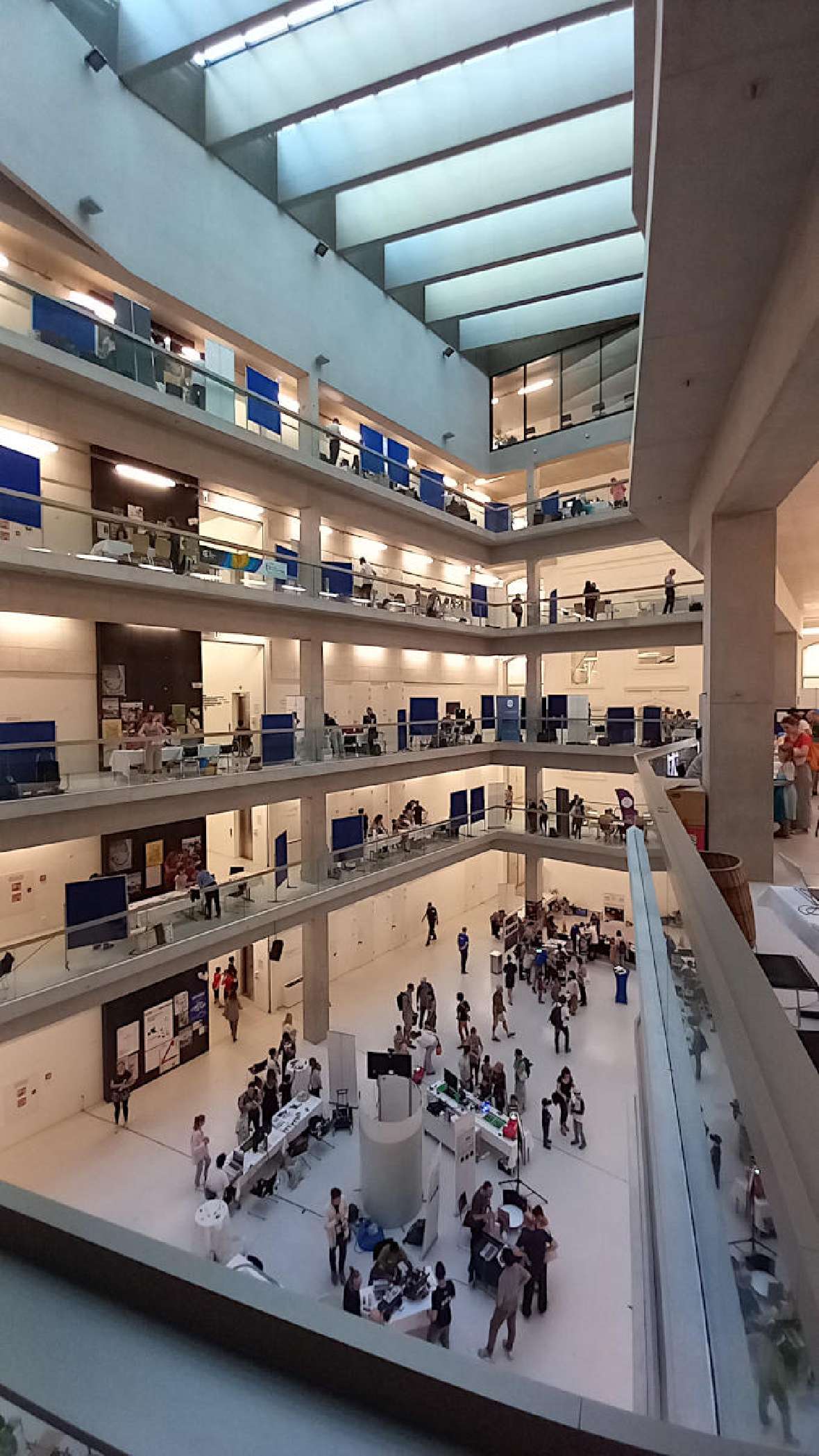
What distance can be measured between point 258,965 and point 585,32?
55.9ft

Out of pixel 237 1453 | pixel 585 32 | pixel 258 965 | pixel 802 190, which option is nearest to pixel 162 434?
pixel 585 32

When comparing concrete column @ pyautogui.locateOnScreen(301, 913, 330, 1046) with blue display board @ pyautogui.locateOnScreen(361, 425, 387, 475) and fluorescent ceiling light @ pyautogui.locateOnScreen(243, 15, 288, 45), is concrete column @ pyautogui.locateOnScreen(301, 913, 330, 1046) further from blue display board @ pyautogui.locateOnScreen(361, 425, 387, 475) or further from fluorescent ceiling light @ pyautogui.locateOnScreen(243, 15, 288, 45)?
fluorescent ceiling light @ pyautogui.locateOnScreen(243, 15, 288, 45)

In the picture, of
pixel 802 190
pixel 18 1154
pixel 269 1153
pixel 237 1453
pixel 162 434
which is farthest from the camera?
pixel 162 434

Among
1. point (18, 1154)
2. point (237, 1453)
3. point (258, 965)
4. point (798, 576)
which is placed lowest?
point (18, 1154)

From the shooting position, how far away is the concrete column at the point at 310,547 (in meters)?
13.0

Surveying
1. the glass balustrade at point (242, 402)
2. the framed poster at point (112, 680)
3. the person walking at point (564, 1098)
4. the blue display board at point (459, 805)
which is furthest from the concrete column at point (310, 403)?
the person walking at point (564, 1098)

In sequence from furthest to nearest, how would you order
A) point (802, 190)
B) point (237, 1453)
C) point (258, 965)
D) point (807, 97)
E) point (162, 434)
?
point (258, 965) → point (162, 434) → point (802, 190) → point (807, 97) → point (237, 1453)

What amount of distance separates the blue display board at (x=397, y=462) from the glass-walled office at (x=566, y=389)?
4925 mm

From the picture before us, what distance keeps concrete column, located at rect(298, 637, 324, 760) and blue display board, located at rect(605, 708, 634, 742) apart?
720 cm

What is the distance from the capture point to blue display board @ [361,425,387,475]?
1441cm

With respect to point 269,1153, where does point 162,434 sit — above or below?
above

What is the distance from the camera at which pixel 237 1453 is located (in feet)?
2.16

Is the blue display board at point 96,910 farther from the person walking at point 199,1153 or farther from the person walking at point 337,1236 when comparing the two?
the person walking at point 337,1236

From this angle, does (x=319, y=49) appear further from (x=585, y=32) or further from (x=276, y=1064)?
(x=276, y=1064)
